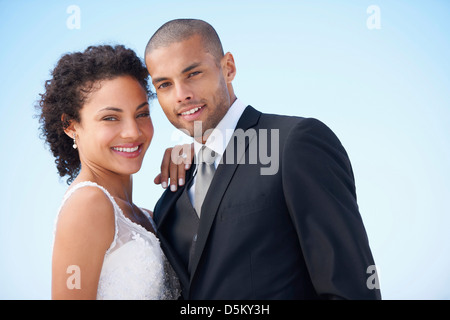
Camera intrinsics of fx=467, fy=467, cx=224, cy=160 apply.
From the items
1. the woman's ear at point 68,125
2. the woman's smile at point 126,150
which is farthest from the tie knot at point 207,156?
the woman's ear at point 68,125

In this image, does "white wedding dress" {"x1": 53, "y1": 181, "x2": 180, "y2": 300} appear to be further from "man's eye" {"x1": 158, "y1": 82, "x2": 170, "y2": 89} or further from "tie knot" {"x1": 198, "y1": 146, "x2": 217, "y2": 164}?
"man's eye" {"x1": 158, "y1": 82, "x2": 170, "y2": 89}

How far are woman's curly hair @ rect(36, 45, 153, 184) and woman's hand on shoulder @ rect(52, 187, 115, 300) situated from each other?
0.65 m

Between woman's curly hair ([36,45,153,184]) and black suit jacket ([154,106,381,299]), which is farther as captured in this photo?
woman's curly hair ([36,45,153,184])

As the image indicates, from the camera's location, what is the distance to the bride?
2479 mm

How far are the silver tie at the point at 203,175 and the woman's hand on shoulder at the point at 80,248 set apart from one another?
0.51 meters

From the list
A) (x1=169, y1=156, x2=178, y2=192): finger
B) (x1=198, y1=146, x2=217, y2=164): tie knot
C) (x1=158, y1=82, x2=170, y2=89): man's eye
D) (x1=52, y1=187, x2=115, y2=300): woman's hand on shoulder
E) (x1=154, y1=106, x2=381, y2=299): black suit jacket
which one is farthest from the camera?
(x1=169, y1=156, x2=178, y2=192): finger

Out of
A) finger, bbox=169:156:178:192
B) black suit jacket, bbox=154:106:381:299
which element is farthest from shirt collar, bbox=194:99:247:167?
finger, bbox=169:156:178:192
